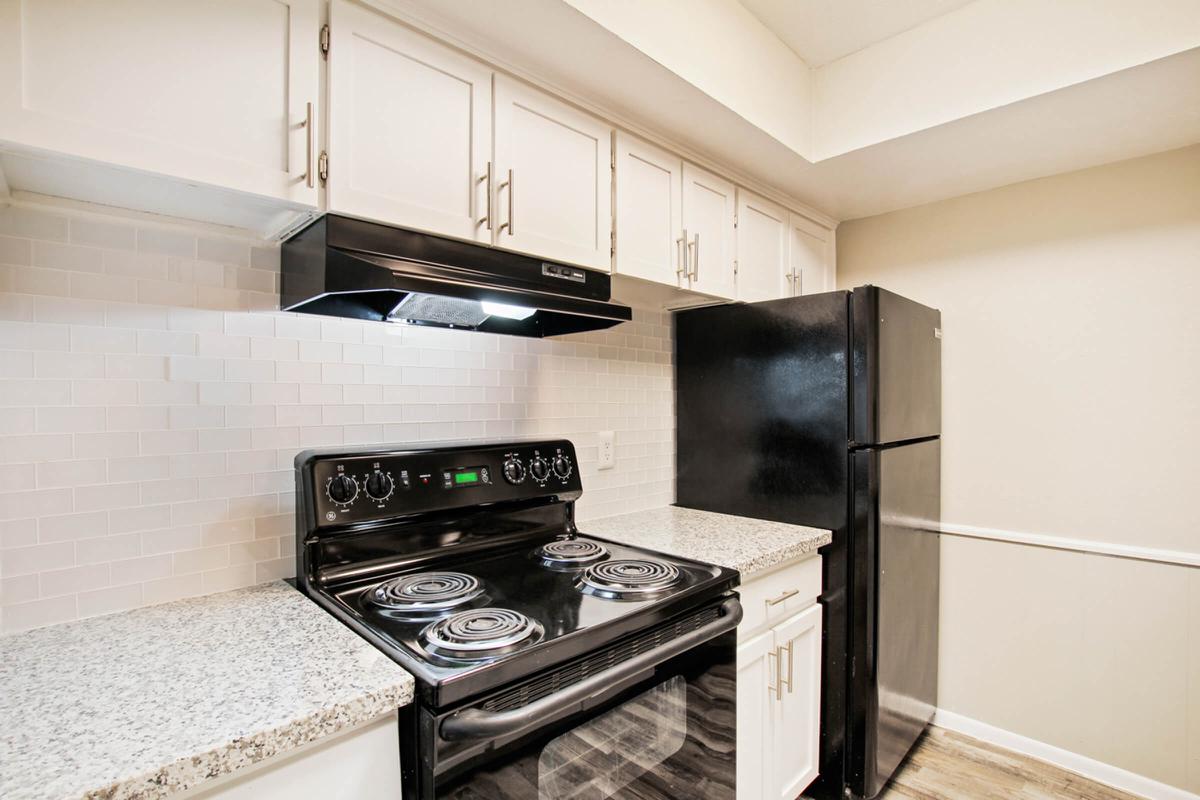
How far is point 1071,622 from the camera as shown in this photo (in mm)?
2088

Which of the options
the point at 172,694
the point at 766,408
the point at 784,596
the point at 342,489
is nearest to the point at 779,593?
the point at 784,596

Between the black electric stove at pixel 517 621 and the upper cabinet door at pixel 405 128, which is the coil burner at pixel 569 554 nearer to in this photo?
the black electric stove at pixel 517 621

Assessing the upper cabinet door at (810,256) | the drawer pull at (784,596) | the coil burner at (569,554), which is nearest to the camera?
the coil burner at (569,554)

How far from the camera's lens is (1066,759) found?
207 cm

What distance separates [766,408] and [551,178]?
3.45 ft

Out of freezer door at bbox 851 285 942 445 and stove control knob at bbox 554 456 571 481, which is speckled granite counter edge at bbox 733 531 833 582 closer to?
freezer door at bbox 851 285 942 445

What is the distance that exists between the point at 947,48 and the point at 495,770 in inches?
87.4

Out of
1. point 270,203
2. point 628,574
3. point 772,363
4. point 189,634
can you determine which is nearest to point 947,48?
point 772,363

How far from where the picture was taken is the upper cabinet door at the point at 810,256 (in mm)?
2371

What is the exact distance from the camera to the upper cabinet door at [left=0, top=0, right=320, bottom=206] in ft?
2.69

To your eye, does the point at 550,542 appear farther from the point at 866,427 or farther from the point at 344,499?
the point at 866,427

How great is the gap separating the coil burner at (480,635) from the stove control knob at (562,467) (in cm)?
60

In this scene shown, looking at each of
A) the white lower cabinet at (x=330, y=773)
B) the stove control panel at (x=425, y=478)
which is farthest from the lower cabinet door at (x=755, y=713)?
the white lower cabinet at (x=330, y=773)

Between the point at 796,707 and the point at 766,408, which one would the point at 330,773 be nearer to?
the point at 796,707
